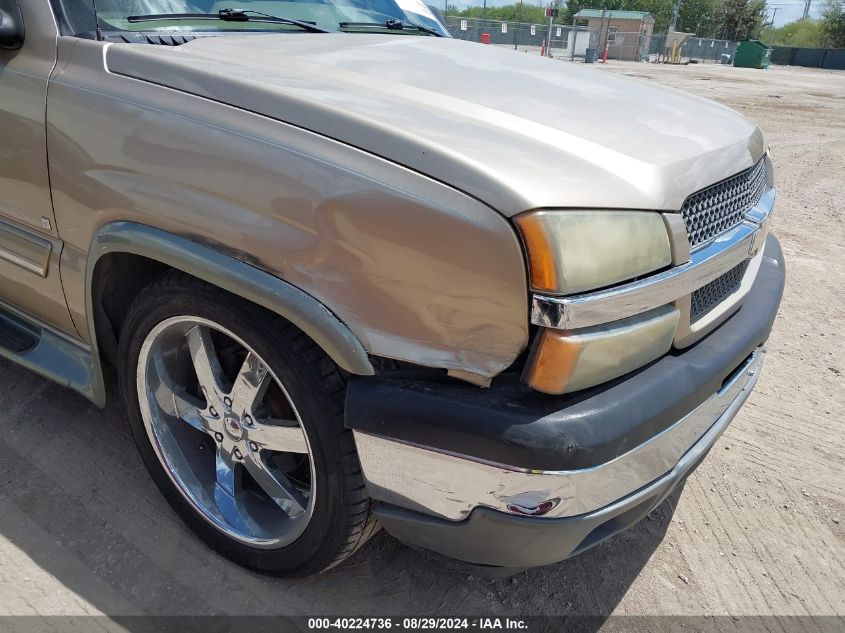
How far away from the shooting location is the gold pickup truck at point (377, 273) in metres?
1.49

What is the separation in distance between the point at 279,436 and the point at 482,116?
1015mm

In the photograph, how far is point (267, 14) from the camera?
98.9 inches

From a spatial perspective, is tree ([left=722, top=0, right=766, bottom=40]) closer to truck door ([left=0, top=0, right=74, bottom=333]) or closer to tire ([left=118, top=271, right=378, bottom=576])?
truck door ([left=0, top=0, right=74, bottom=333])

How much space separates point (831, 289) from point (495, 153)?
3941mm

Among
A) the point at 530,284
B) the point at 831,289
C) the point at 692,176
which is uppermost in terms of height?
the point at 692,176

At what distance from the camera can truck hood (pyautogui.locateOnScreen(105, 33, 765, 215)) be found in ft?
5.02

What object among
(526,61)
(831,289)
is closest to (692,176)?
(526,61)

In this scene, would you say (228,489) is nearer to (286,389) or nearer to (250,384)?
A: (250,384)

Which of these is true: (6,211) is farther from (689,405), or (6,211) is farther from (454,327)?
(689,405)

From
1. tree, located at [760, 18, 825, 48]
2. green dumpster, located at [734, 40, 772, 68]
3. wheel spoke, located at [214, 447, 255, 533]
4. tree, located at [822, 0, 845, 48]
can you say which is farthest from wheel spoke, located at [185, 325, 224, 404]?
tree, located at [760, 18, 825, 48]

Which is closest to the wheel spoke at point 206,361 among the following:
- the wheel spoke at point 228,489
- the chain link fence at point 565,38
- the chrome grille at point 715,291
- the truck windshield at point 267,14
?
the wheel spoke at point 228,489

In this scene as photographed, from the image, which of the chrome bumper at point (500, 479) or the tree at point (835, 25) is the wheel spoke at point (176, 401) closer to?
the chrome bumper at point (500, 479)

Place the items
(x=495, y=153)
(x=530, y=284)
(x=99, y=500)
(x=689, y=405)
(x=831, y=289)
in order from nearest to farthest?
1. (x=530, y=284)
2. (x=495, y=153)
3. (x=689, y=405)
4. (x=99, y=500)
5. (x=831, y=289)

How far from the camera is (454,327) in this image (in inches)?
59.6
